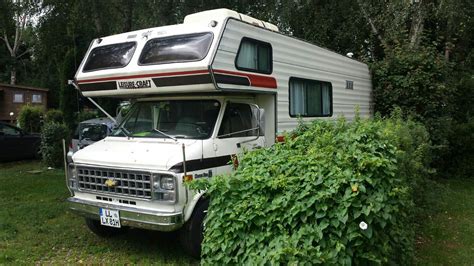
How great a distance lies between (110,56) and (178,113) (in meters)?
1.29

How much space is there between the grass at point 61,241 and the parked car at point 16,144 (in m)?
5.58

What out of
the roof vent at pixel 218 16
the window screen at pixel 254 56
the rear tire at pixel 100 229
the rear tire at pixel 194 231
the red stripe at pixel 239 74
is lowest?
the rear tire at pixel 100 229

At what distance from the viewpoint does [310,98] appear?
7.71 m

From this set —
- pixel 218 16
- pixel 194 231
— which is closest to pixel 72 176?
pixel 194 231

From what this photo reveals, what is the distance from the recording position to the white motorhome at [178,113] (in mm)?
4996

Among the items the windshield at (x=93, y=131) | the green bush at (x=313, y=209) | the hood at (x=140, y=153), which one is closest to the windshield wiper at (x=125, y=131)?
the hood at (x=140, y=153)

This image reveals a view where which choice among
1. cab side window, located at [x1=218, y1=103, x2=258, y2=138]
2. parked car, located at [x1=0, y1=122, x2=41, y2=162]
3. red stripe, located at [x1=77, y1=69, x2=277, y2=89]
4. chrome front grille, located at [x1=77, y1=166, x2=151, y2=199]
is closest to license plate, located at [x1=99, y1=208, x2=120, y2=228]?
chrome front grille, located at [x1=77, y1=166, x2=151, y2=199]

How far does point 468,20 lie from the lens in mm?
12188

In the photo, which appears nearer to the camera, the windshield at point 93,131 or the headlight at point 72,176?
the headlight at point 72,176

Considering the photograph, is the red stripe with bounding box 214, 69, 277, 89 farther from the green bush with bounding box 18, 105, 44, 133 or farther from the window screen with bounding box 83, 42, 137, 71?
the green bush with bounding box 18, 105, 44, 133

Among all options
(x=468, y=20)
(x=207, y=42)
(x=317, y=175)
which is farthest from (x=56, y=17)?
(x=317, y=175)

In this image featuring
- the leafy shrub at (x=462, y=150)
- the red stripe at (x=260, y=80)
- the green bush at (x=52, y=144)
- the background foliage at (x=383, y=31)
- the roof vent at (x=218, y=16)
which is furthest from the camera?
the green bush at (x=52, y=144)

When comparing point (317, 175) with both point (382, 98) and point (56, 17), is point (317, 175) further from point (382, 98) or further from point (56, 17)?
point (56, 17)

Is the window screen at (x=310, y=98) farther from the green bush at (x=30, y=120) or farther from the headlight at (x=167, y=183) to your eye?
the green bush at (x=30, y=120)
